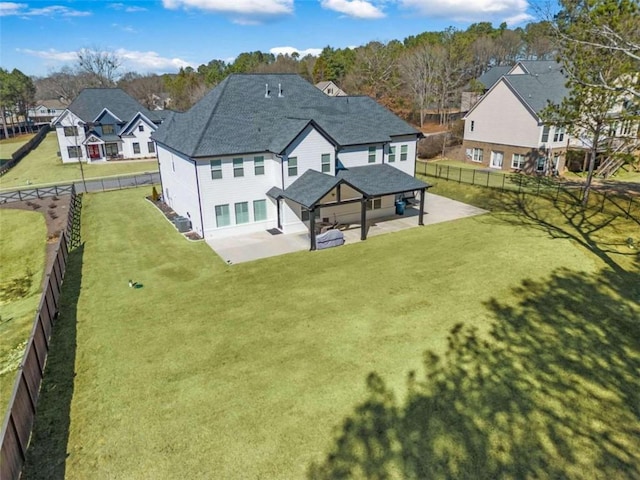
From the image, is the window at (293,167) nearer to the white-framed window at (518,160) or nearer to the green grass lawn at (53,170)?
the white-framed window at (518,160)

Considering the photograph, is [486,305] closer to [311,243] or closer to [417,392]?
[417,392]

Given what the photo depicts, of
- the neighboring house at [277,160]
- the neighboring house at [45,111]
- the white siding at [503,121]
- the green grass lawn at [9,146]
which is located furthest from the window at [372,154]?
the neighboring house at [45,111]

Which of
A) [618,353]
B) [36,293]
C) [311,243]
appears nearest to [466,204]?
[311,243]

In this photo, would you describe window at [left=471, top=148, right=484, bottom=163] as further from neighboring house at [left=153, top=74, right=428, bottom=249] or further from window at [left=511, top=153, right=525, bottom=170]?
neighboring house at [left=153, top=74, right=428, bottom=249]

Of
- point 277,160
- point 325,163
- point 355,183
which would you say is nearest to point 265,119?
point 277,160

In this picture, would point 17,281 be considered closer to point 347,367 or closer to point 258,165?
point 258,165

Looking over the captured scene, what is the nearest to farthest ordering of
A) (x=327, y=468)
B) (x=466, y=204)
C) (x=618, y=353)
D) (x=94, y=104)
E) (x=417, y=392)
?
1. (x=327, y=468)
2. (x=417, y=392)
3. (x=618, y=353)
4. (x=466, y=204)
5. (x=94, y=104)
